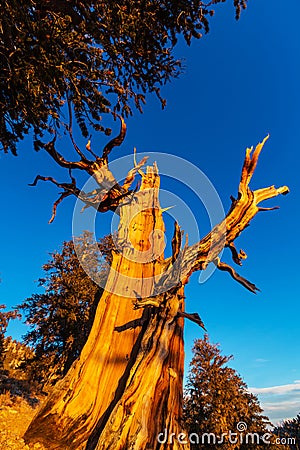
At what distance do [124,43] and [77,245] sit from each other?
12.0 m

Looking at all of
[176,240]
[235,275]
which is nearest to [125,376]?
[176,240]

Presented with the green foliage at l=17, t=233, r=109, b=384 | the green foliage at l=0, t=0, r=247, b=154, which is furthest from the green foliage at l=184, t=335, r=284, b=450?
the green foliage at l=0, t=0, r=247, b=154

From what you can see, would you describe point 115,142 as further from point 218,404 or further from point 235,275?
point 218,404

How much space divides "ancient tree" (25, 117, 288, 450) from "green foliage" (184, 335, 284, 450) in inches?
388

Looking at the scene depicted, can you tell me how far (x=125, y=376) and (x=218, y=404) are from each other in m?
11.1

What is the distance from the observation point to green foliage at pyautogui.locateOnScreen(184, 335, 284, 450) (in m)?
13.9

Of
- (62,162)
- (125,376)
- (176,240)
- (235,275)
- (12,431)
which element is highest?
(62,162)

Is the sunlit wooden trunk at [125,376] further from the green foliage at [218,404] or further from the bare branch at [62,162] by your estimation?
the green foliage at [218,404]

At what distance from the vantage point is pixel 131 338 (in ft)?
21.1

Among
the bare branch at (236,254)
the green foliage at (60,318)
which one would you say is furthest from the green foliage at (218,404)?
the bare branch at (236,254)

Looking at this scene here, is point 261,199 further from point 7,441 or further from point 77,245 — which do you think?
point 77,245

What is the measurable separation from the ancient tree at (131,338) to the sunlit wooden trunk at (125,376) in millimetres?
15

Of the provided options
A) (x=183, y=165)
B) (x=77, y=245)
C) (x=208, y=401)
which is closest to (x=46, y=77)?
(x=183, y=165)

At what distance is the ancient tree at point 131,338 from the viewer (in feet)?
14.8
